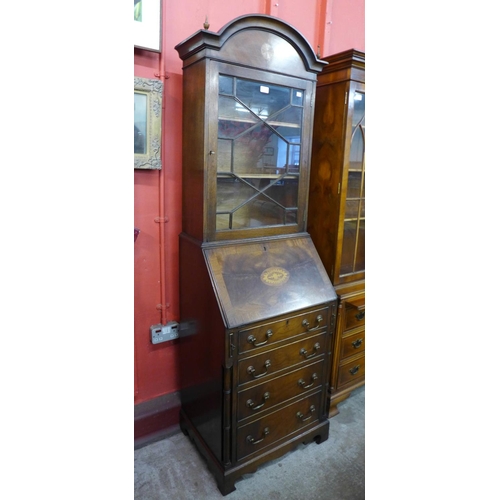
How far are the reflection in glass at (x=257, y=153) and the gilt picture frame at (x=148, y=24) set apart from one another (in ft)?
1.23

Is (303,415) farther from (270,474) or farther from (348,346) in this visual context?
(348,346)

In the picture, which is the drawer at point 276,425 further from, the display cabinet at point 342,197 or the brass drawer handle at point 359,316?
the brass drawer handle at point 359,316

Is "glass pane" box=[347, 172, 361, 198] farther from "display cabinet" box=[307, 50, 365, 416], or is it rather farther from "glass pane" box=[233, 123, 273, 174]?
"glass pane" box=[233, 123, 273, 174]

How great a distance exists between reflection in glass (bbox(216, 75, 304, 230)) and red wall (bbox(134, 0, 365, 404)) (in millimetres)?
310

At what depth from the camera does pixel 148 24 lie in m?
1.62

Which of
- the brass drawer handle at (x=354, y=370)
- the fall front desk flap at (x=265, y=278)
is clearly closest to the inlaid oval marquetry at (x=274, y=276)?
the fall front desk flap at (x=265, y=278)

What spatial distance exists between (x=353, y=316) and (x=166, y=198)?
120 centimetres

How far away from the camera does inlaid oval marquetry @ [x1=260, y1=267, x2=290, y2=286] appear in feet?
5.59

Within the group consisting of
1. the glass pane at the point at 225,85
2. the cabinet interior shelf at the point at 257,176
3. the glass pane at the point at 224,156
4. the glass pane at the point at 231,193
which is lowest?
the glass pane at the point at 231,193

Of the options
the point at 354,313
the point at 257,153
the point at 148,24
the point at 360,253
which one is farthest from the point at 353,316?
the point at 148,24

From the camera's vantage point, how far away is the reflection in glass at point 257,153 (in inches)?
64.8

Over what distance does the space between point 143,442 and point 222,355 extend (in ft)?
2.72

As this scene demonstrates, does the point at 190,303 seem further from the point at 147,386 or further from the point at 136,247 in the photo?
the point at 147,386

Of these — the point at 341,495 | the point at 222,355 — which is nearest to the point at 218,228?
the point at 222,355
